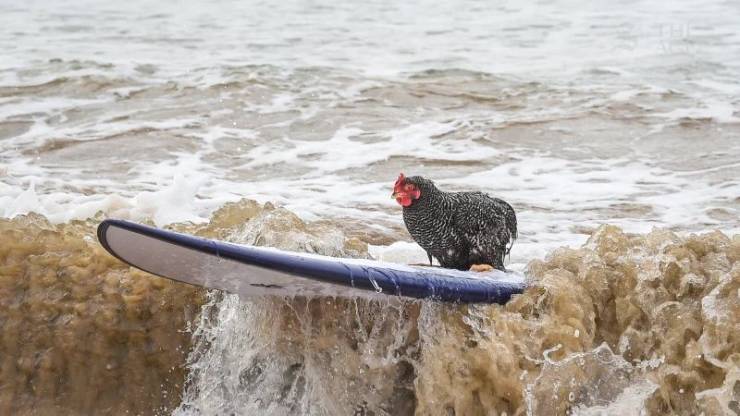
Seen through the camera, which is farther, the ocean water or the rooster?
the rooster

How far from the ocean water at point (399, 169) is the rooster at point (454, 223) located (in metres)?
0.23

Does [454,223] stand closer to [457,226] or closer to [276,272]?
[457,226]

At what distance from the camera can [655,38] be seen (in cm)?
1356

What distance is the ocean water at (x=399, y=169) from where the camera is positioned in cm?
362

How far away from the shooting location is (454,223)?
3.90 m

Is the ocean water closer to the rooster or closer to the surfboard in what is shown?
the surfboard

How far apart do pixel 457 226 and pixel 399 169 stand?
11.8 ft

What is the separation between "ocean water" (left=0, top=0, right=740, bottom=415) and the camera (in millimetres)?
3625

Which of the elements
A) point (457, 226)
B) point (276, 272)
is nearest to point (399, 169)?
point (457, 226)
